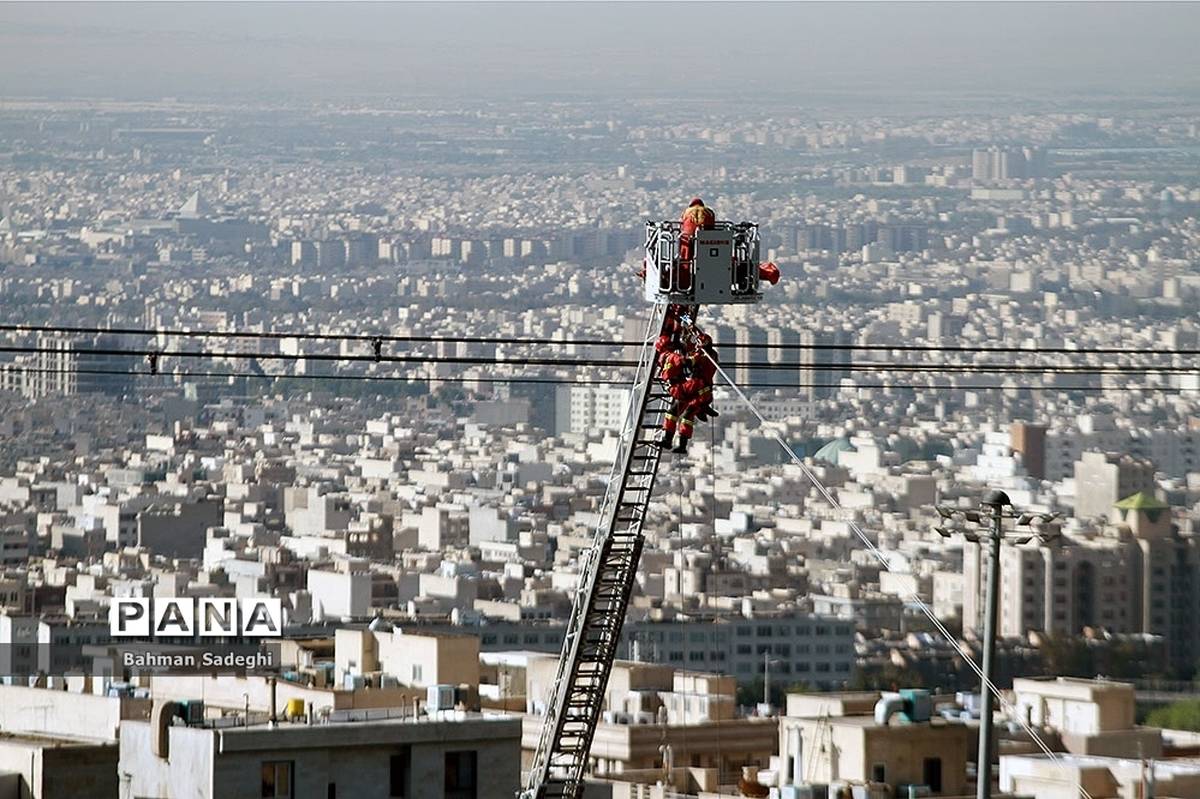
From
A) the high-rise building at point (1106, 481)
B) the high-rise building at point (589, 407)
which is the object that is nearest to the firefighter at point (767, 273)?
the high-rise building at point (1106, 481)

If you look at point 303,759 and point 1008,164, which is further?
point 1008,164

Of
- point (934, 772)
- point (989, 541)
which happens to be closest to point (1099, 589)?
point (934, 772)

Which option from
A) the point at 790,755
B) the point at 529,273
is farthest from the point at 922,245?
the point at 790,755

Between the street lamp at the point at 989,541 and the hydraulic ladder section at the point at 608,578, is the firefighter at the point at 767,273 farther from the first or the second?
the street lamp at the point at 989,541

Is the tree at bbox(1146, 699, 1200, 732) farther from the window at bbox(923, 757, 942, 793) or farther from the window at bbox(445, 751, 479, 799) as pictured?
the window at bbox(445, 751, 479, 799)

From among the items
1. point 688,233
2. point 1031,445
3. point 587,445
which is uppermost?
point 688,233

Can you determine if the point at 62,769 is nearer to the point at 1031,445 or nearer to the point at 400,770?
the point at 400,770

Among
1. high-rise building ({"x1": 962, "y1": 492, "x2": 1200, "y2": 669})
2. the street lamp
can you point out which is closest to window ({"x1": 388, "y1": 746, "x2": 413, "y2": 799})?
the street lamp

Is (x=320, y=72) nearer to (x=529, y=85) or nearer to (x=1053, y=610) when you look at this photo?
(x=529, y=85)
